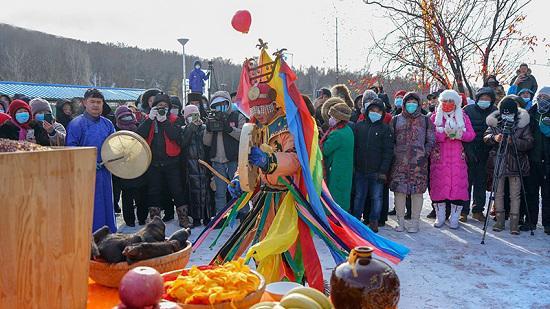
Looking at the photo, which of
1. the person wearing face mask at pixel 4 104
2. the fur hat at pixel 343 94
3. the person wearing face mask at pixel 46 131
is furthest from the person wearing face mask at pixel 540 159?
the person wearing face mask at pixel 4 104

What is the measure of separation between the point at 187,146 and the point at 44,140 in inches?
63.2

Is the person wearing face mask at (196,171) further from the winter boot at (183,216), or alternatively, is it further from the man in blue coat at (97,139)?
the man in blue coat at (97,139)

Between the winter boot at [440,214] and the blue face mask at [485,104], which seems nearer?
the winter boot at [440,214]

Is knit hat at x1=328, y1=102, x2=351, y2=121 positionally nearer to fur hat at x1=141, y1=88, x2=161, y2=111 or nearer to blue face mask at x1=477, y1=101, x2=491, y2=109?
blue face mask at x1=477, y1=101, x2=491, y2=109

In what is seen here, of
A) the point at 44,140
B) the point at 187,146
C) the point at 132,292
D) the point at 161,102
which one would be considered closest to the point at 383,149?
the point at 187,146

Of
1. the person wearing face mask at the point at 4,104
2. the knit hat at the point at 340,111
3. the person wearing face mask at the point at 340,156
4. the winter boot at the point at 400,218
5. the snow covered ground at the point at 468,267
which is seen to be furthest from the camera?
the person wearing face mask at the point at 4,104

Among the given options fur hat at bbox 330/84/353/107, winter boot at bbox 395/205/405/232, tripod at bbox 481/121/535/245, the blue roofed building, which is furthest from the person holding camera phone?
the blue roofed building

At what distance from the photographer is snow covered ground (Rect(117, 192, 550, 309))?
11.7 ft

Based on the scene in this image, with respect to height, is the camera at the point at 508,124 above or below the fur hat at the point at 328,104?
below

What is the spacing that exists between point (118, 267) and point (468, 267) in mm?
3576

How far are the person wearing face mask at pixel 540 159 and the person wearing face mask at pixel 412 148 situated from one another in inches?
45.7

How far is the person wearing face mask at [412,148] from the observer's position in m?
5.36

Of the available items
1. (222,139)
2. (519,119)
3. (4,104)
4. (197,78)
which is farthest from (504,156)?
(197,78)

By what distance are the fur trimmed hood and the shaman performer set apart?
131 inches
